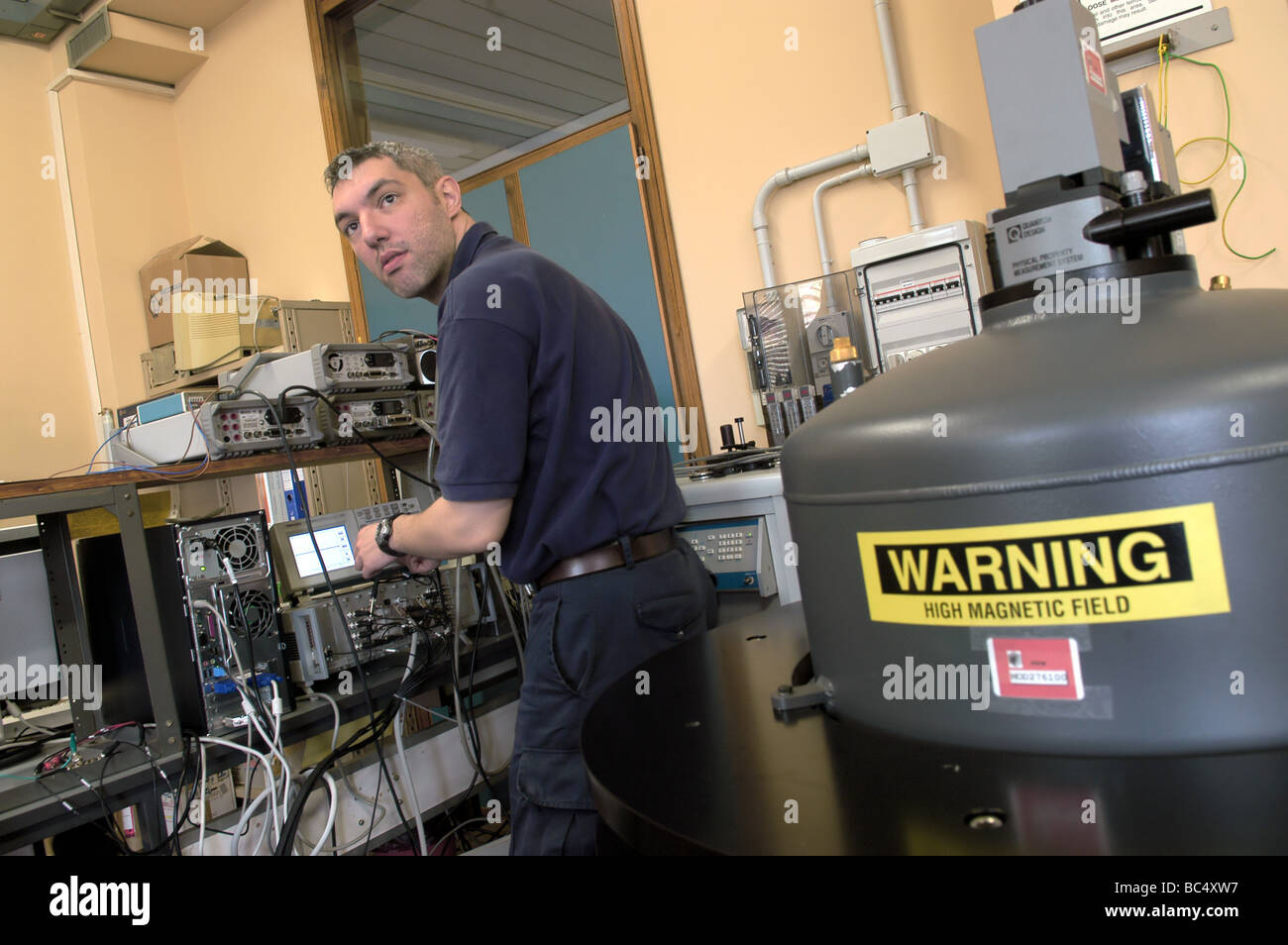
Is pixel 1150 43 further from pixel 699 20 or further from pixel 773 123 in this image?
pixel 699 20

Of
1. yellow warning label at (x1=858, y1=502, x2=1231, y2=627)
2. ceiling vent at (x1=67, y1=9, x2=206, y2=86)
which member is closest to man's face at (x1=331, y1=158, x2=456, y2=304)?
yellow warning label at (x1=858, y1=502, x2=1231, y2=627)

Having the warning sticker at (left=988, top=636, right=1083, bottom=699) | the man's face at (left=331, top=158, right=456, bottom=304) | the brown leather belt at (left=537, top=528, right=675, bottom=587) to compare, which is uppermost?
the man's face at (left=331, top=158, right=456, bottom=304)

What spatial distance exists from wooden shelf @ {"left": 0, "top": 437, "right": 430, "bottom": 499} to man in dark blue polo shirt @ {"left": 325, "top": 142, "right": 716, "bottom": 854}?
1.52 ft

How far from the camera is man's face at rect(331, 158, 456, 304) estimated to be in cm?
154

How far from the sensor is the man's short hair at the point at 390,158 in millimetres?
1562

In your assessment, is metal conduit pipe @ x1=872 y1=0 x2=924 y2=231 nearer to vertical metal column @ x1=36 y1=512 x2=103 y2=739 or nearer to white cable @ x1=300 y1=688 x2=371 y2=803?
white cable @ x1=300 y1=688 x2=371 y2=803

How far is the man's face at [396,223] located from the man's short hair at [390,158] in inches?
0.4

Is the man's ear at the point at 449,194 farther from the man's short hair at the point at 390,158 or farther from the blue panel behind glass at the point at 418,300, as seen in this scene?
the blue panel behind glass at the point at 418,300

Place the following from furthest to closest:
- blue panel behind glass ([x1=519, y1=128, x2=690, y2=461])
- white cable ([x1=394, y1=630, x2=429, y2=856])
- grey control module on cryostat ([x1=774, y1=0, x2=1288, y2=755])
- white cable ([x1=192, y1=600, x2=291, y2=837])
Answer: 1. blue panel behind glass ([x1=519, y1=128, x2=690, y2=461])
2. white cable ([x1=394, y1=630, x2=429, y2=856])
3. white cable ([x1=192, y1=600, x2=291, y2=837])
4. grey control module on cryostat ([x1=774, y1=0, x2=1288, y2=755])

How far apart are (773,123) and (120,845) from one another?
2.44 m

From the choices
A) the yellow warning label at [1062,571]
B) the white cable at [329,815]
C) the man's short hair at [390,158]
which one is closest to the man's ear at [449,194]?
the man's short hair at [390,158]

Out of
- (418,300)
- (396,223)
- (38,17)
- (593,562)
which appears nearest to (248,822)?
(593,562)

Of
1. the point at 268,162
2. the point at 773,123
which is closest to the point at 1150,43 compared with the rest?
the point at 773,123

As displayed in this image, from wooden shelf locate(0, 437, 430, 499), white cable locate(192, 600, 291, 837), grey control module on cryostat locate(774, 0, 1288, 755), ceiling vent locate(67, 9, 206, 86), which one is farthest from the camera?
ceiling vent locate(67, 9, 206, 86)
